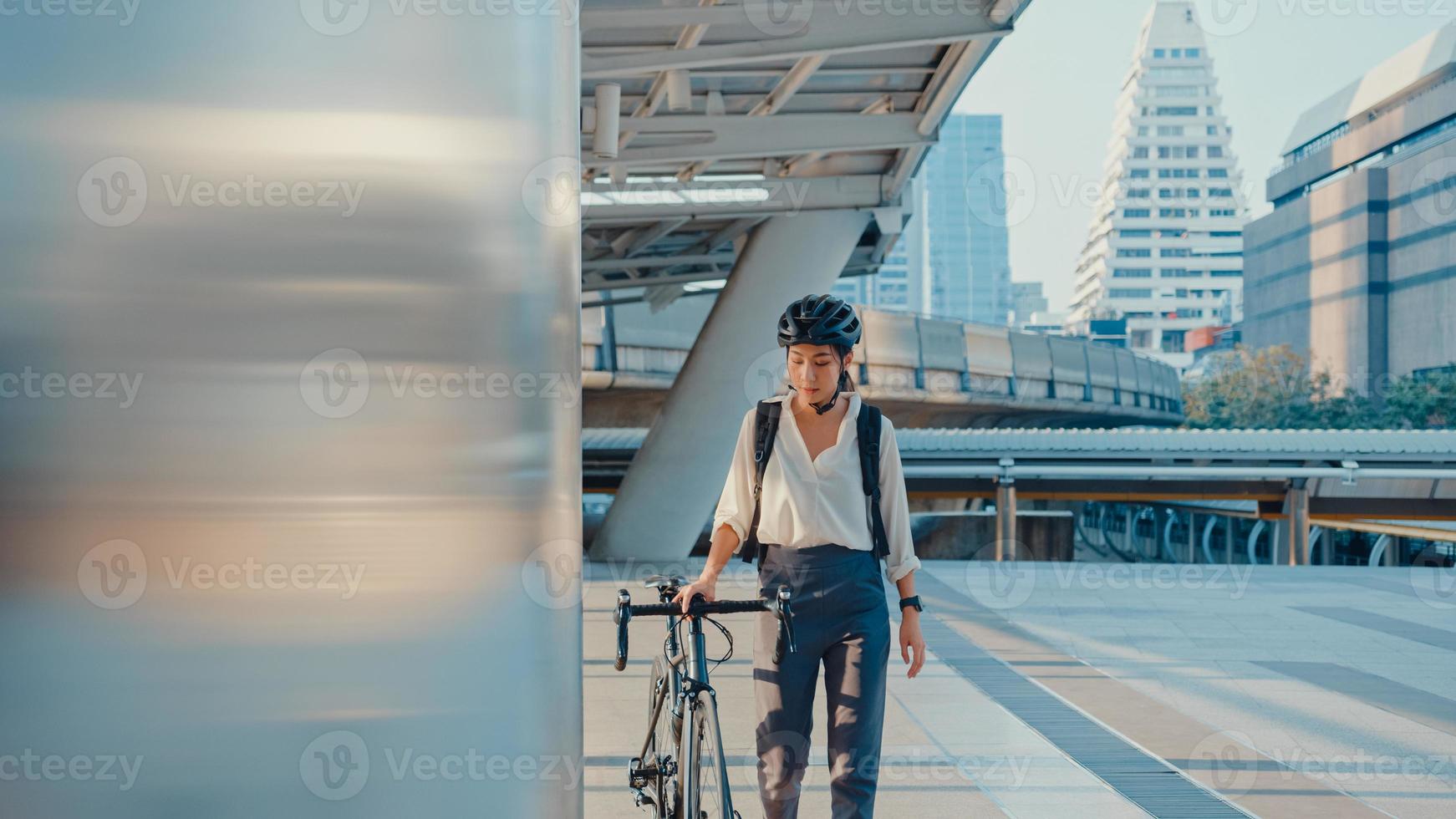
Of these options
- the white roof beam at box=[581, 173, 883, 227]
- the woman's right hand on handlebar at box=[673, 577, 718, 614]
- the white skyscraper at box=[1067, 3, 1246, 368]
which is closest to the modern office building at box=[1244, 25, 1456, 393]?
the white roof beam at box=[581, 173, 883, 227]

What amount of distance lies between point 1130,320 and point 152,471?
525 ft

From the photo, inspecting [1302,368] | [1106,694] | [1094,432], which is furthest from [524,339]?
[1302,368]

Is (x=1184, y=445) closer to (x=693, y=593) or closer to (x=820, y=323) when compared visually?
(x=820, y=323)

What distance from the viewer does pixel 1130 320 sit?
506ft

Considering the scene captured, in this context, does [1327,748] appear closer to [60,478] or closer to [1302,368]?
[60,478]
